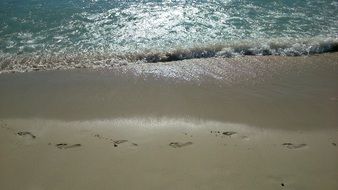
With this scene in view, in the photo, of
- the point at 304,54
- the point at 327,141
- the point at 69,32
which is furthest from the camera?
the point at 69,32

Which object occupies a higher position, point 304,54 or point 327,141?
point 304,54

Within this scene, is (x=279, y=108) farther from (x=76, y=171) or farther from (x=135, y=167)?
(x=76, y=171)

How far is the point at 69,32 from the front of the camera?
9.75 metres

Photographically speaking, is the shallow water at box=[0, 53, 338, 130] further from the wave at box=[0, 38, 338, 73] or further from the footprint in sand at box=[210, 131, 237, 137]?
the footprint in sand at box=[210, 131, 237, 137]

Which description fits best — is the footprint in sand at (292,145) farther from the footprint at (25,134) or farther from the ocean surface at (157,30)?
the footprint at (25,134)

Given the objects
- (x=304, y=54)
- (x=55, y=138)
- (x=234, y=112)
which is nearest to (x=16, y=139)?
(x=55, y=138)

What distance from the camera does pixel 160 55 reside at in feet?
28.0

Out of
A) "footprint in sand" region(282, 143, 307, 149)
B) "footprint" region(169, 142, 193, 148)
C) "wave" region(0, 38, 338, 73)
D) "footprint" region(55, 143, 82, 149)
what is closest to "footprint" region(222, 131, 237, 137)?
"footprint" region(169, 142, 193, 148)

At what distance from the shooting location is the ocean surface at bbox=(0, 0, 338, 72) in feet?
28.2

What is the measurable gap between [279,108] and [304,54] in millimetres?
2598

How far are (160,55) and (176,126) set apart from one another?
2913 millimetres

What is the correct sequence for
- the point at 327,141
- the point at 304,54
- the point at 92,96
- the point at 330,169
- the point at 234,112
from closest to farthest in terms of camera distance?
the point at 330,169 → the point at 327,141 → the point at 234,112 → the point at 92,96 → the point at 304,54

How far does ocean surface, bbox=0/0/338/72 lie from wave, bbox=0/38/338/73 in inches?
0.8

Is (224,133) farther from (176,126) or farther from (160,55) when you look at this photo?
(160,55)
